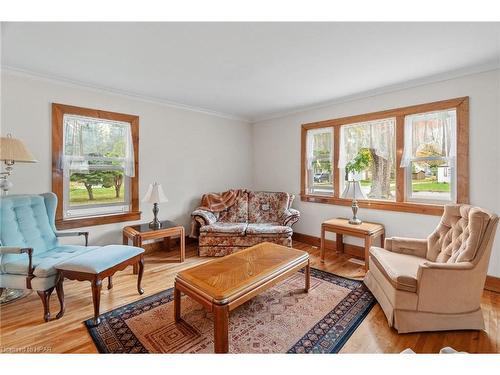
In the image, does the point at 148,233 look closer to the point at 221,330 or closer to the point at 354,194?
the point at 221,330

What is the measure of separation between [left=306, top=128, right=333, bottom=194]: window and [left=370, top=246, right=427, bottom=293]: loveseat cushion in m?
1.75

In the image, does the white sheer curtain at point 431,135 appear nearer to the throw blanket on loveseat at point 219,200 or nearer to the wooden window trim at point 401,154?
the wooden window trim at point 401,154

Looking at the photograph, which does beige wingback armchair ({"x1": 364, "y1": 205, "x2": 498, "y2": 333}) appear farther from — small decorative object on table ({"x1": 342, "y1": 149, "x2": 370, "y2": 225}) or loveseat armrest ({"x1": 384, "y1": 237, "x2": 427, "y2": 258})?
small decorative object on table ({"x1": 342, "y1": 149, "x2": 370, "y2": 225})

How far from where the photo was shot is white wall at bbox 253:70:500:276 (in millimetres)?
2576

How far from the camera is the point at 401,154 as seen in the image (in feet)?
10.6

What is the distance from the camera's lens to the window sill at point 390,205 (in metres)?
2.96

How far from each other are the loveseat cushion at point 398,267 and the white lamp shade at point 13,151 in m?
3.46

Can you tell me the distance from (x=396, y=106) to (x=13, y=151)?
437 cm

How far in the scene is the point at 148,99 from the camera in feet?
12.1

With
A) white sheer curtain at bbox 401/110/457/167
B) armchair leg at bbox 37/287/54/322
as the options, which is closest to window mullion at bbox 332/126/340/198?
white sheer curtain at bbox 401/110/457/167

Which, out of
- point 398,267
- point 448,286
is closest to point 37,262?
point 398,267

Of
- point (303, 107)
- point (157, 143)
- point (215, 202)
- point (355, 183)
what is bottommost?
point (215, 202)

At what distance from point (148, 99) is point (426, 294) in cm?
410
